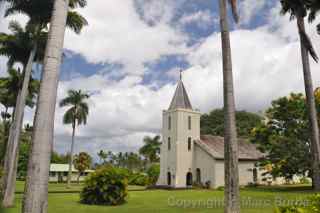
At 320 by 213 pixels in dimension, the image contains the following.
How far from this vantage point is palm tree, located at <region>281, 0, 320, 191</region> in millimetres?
12656

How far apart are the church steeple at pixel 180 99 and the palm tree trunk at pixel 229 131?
2880cm

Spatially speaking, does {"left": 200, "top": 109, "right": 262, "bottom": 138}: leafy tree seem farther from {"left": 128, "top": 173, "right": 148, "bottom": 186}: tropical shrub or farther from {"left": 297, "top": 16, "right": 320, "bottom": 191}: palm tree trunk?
{"left": 297, "top": 16, "right": 320, "bottom": 191}: palm tree trunk

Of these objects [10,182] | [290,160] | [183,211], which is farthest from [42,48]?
[290,160]

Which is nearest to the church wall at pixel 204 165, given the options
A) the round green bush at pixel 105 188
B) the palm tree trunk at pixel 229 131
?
the round green bush at pixel 105 188

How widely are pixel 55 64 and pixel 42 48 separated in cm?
1484

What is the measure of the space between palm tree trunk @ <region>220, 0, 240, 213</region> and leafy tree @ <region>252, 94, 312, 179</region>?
68.2 ft

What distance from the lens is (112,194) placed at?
19.6 meters

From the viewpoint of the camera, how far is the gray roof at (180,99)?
1629 inches

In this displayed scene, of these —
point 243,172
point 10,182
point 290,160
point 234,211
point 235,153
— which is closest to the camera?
point 234,211

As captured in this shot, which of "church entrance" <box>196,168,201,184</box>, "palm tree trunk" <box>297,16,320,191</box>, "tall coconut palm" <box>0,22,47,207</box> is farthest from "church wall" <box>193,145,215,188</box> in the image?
"tall coconut palm" <box>0,22,47,207</box>

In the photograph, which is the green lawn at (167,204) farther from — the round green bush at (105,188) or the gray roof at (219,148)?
the gray roof at (219,148)

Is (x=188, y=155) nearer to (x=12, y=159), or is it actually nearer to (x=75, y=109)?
(x=75, y=109)

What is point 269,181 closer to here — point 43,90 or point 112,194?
point 112,194

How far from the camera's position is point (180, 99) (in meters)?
42.0
